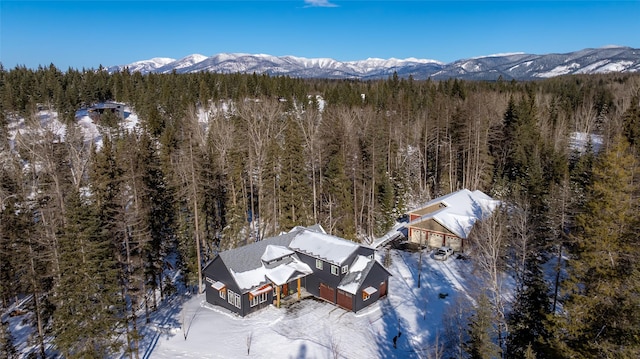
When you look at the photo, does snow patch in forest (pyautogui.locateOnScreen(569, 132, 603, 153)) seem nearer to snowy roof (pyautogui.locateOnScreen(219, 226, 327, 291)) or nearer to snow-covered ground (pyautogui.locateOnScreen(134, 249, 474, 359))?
snow-covered ground (pyautogui.locateOnScreen(134, 249, 474, 359))

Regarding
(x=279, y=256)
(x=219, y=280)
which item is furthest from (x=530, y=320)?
(x=219, y=280)

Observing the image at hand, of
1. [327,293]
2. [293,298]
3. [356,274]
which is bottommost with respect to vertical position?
[293,298]

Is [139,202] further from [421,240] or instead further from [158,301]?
[421,240]

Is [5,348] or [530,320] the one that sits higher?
[530,320]

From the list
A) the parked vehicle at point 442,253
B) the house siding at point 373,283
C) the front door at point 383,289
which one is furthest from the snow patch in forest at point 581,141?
the house siding at point 373,283

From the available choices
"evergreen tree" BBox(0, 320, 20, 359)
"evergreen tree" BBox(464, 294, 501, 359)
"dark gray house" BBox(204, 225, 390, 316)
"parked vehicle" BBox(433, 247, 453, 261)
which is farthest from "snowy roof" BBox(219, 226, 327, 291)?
"evergreen tree" BBox(464, 294, 501, 359)

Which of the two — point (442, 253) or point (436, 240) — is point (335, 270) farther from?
point (436, 240)
